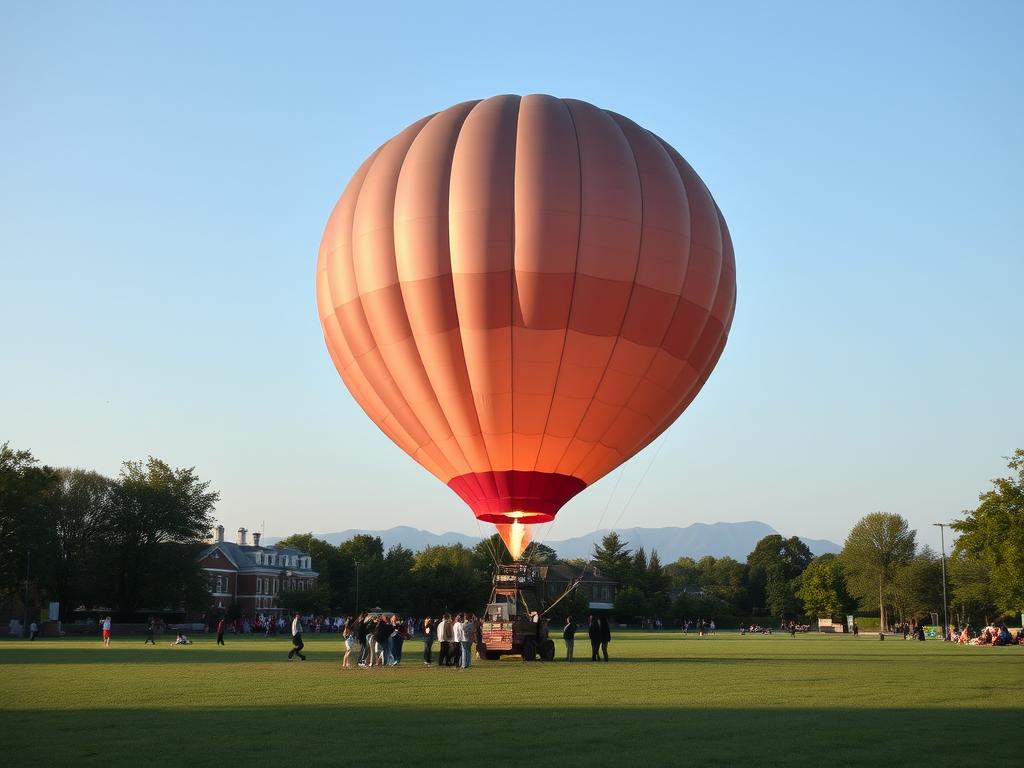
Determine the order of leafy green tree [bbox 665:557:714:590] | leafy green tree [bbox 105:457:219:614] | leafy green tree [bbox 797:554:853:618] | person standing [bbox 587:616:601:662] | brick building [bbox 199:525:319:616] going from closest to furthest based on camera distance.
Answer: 1. person standing [bbox 587:616:601:662]
2. leafy green tree [bbox 105:457:219:614]
3. brick building [bbox 199:525:319:616]
4. leafy green tree [bbox 797:554:853:618]
5. leafy green tree [bbox 665:557:714:590]

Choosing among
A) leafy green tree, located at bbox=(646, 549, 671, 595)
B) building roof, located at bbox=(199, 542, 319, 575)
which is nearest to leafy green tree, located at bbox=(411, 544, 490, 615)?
building roof, located at bbox=(199, 542, 319, 575)

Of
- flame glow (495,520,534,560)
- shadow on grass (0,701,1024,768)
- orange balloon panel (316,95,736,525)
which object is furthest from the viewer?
flame glow (495,520,534,560)

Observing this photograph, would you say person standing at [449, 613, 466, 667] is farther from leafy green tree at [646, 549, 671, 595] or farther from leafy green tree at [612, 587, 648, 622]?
leafy green tree at [646, 549, 671, 595]

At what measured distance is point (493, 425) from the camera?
2762 cm

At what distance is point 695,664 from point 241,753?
2050 cm

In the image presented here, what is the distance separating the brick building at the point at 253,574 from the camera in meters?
106

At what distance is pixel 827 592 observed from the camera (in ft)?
391

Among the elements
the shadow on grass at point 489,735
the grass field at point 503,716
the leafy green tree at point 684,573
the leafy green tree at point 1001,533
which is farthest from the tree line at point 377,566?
the leafy green tree at point 684,573

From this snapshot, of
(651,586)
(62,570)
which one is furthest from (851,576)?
(62,570)

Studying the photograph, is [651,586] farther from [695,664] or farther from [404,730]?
[404,730]

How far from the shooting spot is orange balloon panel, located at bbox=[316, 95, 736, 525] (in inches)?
1036

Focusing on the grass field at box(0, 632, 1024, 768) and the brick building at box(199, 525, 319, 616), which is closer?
the grass field at box(0, 632, 1024, 768)

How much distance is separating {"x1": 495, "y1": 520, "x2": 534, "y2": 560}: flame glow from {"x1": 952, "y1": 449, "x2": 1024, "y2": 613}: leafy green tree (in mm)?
29939

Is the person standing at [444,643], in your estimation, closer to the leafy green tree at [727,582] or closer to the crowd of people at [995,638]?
the crowd of people at [995,638]
